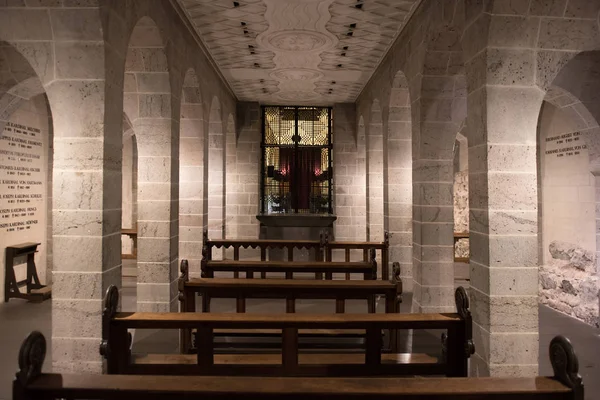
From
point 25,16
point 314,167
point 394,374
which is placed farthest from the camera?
point 314,167

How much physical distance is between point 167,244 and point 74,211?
1590 millimetres

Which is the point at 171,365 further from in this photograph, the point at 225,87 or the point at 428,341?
the point at 225,87

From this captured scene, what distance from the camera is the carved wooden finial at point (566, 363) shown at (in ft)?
5.04

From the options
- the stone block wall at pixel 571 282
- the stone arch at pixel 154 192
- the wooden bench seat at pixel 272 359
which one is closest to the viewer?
the wooden bench seat at pixel 272 359

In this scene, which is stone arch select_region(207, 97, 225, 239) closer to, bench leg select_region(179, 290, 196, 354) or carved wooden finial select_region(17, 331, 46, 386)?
bench leg select_region(179, 290, 196, 354)

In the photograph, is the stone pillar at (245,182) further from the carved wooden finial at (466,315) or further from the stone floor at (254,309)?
the carved wooden finial at (466,315)

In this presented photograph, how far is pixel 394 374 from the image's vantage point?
241cm

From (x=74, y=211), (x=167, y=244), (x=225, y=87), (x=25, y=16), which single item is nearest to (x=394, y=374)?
(x=74, y=211)

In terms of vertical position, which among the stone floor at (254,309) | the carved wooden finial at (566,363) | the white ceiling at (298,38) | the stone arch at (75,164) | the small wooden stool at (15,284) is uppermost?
the white ceiling at (298,38)

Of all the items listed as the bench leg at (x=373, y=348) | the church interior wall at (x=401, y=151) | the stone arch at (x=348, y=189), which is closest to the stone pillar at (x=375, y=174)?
the church interior wall at (x=401, y=151)

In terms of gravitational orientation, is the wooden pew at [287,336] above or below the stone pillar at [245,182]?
below

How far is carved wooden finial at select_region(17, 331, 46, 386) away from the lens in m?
1.53

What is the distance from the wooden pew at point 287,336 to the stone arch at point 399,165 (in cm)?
345

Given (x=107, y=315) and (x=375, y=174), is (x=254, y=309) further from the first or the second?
(x=375, y=174)
